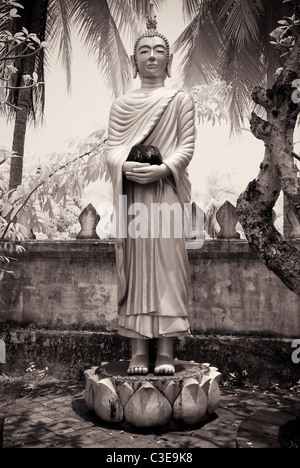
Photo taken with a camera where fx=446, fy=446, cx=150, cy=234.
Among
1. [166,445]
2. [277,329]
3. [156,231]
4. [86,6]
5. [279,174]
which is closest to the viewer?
[279,174]

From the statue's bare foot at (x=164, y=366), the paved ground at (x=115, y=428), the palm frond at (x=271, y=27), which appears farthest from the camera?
the palm frond at (x=271, y=27)

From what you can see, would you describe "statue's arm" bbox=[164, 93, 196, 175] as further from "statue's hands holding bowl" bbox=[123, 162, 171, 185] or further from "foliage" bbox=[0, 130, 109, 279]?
"foliage" bbox=[0, 130, 109, 279]

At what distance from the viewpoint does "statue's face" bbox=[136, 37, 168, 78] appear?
4.05m

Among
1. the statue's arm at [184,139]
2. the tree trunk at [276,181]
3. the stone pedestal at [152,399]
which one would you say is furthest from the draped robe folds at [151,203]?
the tree trunk at [276,181]

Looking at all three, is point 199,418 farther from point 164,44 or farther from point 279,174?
point 164,44

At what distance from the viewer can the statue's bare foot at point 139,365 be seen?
367 cm

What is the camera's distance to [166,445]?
3248 mm

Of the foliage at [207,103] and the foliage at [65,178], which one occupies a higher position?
the foliage at [207,103]

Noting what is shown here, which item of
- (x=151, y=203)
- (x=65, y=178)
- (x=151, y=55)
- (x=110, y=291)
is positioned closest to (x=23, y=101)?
(x=65, y=178)

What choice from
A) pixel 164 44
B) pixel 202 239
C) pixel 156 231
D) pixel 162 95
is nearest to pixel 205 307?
pixel 202 239

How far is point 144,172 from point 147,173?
3cm

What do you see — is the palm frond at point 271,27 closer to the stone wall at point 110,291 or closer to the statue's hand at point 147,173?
Answer: the stone wall at point 110,291

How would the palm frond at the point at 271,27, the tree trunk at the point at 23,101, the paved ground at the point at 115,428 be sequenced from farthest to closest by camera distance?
the palm frond at the point at 271,27 < the tree trunk at the point at 23,101 < the paved ground at the point at 115,428

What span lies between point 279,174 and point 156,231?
1.42 metres
